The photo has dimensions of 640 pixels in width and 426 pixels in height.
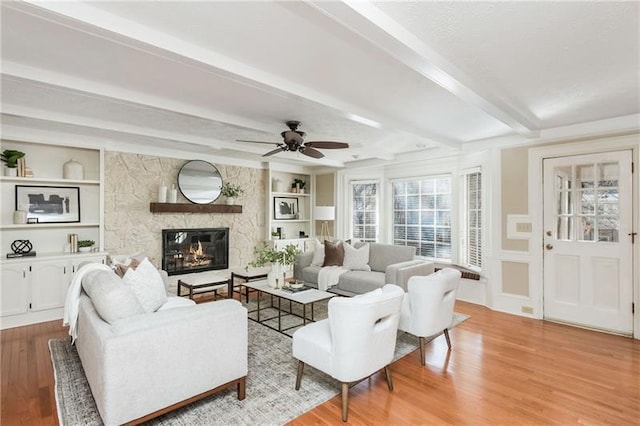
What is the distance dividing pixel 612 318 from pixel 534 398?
225 centimetres

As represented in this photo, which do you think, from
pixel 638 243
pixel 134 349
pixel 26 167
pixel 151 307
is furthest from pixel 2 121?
pixel 638 243

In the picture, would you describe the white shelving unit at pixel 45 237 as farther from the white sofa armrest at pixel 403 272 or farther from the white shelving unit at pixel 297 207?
the white sofa armrest at pixel 403 272

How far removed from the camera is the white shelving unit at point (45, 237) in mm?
3791

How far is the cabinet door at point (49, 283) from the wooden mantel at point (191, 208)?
1.36m

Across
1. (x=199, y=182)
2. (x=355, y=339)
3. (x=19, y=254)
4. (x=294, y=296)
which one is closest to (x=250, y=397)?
(x=355, y=339)

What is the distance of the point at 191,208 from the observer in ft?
17.6

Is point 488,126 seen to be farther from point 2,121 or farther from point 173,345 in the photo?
Result: point 2,121

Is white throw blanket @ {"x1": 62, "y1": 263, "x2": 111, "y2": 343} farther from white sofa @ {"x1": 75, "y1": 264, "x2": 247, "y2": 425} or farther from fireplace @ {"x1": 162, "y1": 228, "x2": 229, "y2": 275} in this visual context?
fireplace @ {"x1": 162, "y1": 228, "x2": 229, "y2": 275}

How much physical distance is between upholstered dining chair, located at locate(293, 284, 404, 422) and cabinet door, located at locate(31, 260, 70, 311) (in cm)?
359

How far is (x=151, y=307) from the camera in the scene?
8.96 ft

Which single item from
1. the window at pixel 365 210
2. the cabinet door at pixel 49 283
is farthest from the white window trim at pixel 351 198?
the cabinet door at pixel 49 283

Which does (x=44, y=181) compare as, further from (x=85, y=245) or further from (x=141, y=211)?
(x=141, y=211)

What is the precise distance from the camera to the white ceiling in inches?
68.8

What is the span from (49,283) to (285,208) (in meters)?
4.19
